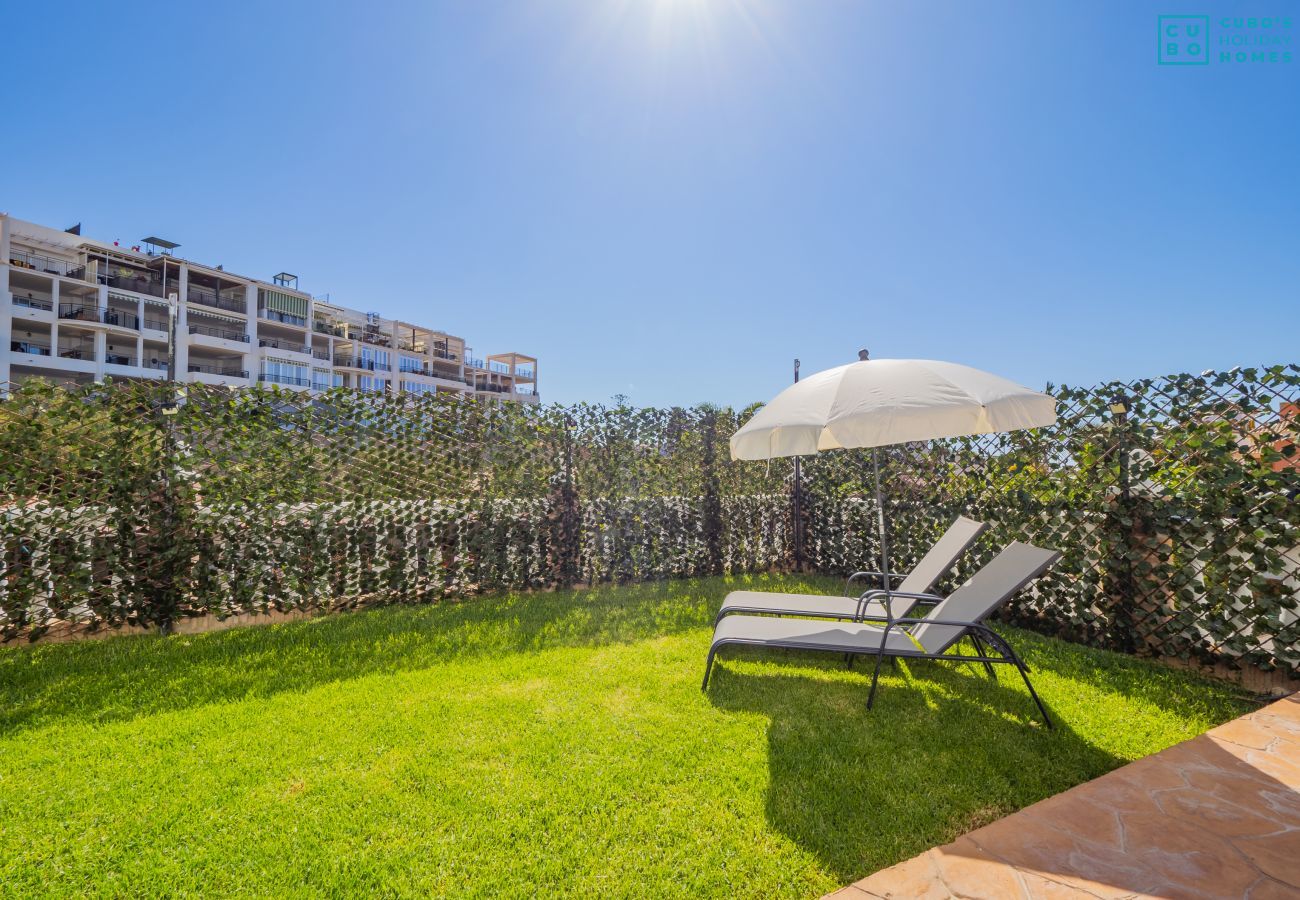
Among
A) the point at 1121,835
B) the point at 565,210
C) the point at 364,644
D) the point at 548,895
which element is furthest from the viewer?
the point at 565,210

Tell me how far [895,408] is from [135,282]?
52498 millimetres

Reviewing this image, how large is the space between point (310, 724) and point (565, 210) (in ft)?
36.8

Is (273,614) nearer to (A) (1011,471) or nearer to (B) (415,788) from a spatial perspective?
(B) (415,788)

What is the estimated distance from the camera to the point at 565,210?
12.3 meters

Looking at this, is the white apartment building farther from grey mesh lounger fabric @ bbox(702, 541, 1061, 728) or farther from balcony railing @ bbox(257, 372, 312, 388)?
grey mesh lounger fabric @ bbox(702, 541, 1061, 728)

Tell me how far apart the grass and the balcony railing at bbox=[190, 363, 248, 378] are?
47478mm

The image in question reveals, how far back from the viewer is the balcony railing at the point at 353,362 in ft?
177

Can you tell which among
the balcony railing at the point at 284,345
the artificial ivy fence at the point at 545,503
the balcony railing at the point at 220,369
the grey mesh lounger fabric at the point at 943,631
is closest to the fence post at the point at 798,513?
the artificial ivy fence at the point at 545,503

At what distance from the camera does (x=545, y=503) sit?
7.46m

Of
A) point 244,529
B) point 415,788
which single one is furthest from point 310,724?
point 244,529

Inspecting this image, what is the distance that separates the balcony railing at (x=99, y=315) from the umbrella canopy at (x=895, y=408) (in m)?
49.2

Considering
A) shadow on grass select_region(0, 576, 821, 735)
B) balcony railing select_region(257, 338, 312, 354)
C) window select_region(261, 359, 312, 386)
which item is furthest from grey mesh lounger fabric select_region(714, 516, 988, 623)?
balcony railing select_region(257, 338, 312, 354)

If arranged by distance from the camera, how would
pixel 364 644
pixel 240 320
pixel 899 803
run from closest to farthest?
pixel 899 803
pixel 364 644
pixel 240 320

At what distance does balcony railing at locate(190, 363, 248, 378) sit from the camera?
138 feet
